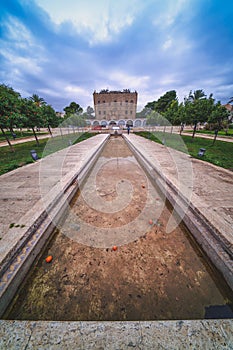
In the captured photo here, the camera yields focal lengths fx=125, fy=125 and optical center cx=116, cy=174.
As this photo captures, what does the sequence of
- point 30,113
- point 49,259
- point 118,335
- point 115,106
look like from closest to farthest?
1. point 118,335
2. point 49,259
3. point 30,113
4. point 115,106

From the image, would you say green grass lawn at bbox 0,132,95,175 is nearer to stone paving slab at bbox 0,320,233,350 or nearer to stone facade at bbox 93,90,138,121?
stone paving slab at bbox 0,320,233,350

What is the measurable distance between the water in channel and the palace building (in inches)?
2091

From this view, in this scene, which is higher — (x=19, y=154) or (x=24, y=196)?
(x=24, y=196)

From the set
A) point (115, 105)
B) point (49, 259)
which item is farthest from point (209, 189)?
point (115, 105)

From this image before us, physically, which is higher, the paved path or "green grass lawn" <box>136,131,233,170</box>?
the paved path

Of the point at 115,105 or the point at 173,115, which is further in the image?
the point at 115,105

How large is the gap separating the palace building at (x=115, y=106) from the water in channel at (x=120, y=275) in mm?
53110

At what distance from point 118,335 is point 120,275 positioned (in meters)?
0.76

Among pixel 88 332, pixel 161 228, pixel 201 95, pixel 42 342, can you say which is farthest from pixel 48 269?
pixel 201 95

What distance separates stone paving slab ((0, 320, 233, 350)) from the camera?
3.70ft

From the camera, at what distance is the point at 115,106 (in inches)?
2036

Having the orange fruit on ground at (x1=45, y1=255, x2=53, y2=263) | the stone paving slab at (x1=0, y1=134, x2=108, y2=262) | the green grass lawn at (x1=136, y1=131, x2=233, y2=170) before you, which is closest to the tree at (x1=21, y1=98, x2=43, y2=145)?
the stone paving slab at (x1=0, y1=134, x2=108, y2=262)

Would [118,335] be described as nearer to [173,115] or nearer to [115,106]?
[173,115]

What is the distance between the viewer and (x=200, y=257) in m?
2.24
